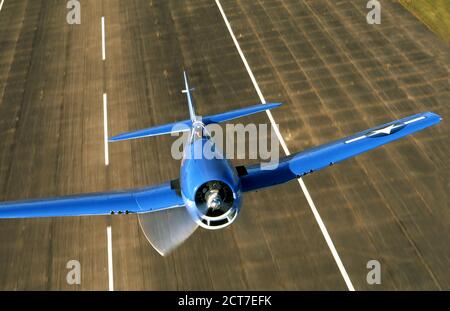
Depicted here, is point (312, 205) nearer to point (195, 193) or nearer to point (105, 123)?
point (195, 193)

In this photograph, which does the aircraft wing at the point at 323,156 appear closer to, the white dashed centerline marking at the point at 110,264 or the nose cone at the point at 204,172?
the nose cone at the point at 204,172

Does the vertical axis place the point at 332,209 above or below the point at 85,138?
below

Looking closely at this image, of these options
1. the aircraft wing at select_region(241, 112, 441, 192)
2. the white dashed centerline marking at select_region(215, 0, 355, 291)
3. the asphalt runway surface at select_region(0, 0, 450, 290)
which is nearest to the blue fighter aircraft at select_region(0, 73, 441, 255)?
the aircraft wing at select_region(241, 112, 441, 192)

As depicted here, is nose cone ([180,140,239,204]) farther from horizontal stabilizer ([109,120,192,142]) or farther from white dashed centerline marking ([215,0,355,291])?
white dashed centerline marking ([215,0,355,291])

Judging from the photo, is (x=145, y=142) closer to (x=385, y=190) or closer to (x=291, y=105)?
(x=291, y=105)

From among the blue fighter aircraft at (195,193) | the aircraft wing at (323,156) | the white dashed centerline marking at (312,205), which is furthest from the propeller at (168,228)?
the white dashed centerline marking at (312,205)

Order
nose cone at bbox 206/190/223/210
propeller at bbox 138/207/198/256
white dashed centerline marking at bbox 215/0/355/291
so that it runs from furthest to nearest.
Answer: white dashed centerline marking at bbox 215/0/355/291, propeller at bbox 138/207/198/256, nose cone at bbox 206/190/223/210
